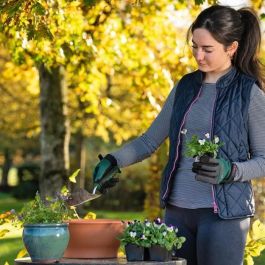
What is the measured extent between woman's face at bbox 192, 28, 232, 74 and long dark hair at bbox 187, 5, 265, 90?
0.10 ft

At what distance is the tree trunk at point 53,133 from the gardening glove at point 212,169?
25.3 ft

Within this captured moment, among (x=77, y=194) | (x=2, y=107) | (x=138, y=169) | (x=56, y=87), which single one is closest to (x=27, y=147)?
(x=138, y=169)

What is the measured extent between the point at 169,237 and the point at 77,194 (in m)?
0.51

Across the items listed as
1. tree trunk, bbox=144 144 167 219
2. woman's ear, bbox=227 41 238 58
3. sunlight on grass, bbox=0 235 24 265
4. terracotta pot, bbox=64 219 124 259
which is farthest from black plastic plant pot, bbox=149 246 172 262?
tree trunk, bbox=144 144 167 219

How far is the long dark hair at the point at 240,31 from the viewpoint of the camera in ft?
13.4

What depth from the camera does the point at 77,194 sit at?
414 centimetres

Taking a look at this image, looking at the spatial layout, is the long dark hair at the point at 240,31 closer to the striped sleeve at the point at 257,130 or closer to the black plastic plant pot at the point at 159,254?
the striped sleeve at the point at 257,130

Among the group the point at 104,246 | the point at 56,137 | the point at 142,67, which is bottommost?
the point at 104,246

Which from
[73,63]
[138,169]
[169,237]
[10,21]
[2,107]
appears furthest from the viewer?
[138,169]

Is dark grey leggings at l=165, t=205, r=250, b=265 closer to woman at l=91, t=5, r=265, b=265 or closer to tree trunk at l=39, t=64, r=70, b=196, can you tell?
woman at l=91, t=5, r=265, b=265

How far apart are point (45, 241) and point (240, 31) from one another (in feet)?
4.19

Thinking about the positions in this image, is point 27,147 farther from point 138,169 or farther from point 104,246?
point 104,246

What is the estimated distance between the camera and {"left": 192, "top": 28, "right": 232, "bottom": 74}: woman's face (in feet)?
13.3

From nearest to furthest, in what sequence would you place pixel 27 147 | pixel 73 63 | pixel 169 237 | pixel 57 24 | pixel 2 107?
pixel 169 237 → pixel 57 24 → pixel 73 63 → pixel 2 107 → pixel 27 147
